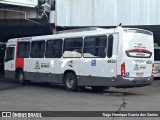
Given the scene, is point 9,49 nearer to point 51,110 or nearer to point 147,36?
point 147,36

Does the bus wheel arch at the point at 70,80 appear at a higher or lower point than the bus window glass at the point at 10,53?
lower

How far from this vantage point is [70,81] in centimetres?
1945

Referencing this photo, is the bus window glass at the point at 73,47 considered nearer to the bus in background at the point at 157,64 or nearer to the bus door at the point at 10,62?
the bus door at the point at 10,62

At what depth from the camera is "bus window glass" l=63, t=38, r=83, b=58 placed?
A: 61.9 ft

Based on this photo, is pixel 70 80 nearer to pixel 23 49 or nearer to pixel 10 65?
pixel 23 49

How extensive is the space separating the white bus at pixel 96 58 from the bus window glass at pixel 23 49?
25.1 inches

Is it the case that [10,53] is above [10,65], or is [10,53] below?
above

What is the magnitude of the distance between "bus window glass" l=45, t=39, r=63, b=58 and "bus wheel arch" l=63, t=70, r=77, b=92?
3.57 feet

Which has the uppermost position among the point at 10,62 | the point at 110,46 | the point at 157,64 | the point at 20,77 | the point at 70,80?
the point at 110,46

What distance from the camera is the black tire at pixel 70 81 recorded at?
62.5 ft

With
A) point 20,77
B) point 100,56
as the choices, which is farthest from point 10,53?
point 100,56

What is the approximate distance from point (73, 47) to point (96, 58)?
1749 millimetres

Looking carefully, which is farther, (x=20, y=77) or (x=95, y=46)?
(x=20, y=77)

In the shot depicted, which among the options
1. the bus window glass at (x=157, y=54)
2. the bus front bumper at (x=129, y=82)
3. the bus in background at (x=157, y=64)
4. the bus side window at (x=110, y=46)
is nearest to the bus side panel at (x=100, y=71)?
the bus side window at (x=110, y=46)
